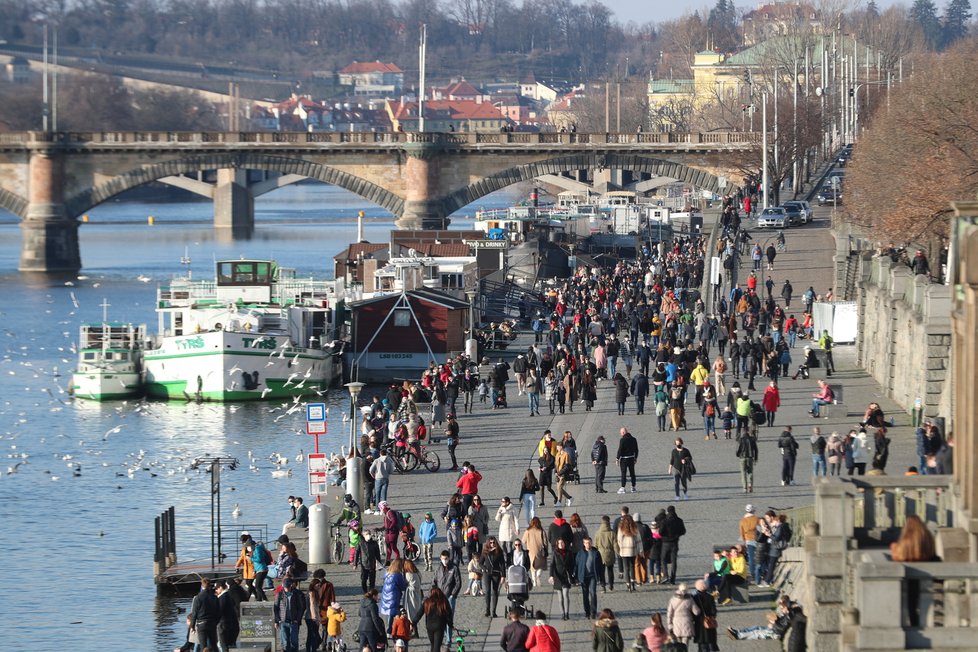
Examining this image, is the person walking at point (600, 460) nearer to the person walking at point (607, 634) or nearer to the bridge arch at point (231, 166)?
the person walking at point (607, 634)

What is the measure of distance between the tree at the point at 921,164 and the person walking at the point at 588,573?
2506 centimetres

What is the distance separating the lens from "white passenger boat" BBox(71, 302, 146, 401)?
57.7m

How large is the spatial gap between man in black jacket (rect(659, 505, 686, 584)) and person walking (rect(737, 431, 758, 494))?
516cm

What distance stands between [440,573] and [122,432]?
29.1 metres

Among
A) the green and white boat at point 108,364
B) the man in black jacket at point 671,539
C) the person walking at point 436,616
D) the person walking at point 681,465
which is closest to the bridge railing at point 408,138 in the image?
the green and white boat at point 108,364

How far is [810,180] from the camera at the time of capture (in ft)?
321

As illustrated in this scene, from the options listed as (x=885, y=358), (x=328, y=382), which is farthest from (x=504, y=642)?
(x=328, y=382)

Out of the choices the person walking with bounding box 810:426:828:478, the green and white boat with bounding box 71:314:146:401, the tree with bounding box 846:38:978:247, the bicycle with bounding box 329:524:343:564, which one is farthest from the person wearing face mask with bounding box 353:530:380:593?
the green and white boat with bounding box 71:314:146:401

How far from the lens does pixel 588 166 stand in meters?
97.7

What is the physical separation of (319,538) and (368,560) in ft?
8.69

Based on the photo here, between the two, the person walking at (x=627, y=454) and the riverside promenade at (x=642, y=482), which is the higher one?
the person walking at (x=627, y=454)

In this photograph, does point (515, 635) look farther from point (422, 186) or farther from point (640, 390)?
point (422, 186)

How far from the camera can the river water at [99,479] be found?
1212 inches

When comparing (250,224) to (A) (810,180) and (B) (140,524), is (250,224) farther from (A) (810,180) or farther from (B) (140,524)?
(B) (140,524)
